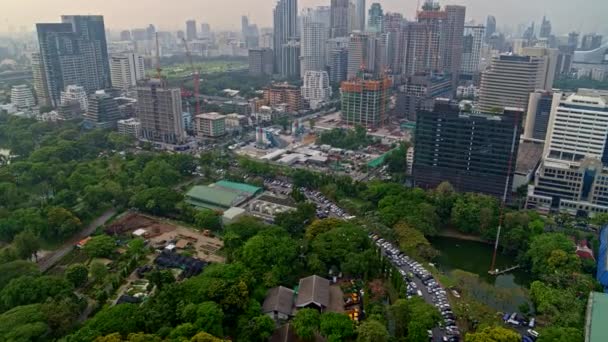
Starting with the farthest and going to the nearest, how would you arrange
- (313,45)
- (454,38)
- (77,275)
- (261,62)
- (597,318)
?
1. (261,62)
2. (313,45)
3. (454,38)
4. (77,275)
5. (597,318)

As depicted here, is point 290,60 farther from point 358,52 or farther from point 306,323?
point 306,323

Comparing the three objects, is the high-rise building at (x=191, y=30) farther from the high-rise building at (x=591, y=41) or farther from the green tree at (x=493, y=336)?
the green tree at (x=493, y=336)

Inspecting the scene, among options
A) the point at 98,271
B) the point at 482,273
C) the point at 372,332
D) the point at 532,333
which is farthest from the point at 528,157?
the point at 98,271

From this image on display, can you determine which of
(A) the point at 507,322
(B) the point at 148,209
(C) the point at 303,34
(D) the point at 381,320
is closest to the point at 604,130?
(A) the point at 507,322

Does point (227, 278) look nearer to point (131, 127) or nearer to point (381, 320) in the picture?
point (381, 320)

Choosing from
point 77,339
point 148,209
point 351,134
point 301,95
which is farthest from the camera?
point 301,95

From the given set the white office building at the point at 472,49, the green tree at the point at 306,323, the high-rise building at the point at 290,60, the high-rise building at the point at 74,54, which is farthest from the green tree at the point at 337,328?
the high-rise building at the point at 290,60
